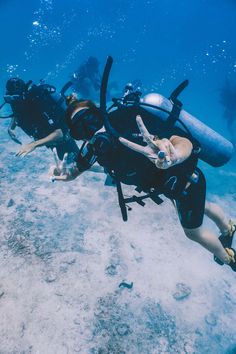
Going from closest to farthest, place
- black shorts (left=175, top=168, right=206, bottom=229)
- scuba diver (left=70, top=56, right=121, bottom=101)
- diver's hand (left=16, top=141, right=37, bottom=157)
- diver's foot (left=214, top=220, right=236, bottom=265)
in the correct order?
black shorts (left=175, top=168, right=206, bottom=229), diver's hand (left=16, top=141, right=37, bottom=157), diver's foot (left=214, top=220, right=236, bottom=265), scuba diver (left=70, top=56, right=121, bottom=101)

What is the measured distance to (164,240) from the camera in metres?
8.03

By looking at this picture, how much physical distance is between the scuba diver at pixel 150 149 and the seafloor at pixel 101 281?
8.49ft

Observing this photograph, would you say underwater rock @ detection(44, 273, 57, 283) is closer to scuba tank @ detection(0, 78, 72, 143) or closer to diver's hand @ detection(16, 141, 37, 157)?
diver's hand @ detection(16, 141, 37, 157)

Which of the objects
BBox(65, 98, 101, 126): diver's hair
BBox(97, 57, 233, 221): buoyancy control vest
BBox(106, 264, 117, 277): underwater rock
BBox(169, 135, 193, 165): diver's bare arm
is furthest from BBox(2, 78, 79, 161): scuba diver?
BBox(106, 264, 117, 277): underwater rock

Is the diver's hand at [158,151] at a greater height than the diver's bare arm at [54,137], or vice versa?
the diver's hand at [158,151]

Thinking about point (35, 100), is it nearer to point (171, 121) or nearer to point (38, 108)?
point (38, 108)

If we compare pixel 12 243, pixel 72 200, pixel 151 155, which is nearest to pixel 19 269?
pixel 12 243

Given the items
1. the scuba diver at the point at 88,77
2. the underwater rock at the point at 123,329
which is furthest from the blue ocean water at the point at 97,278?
the scuba diver at the point at 88,77

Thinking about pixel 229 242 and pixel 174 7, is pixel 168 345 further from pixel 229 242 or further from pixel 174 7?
pixel 174 7

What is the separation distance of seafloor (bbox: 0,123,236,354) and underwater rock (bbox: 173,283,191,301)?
0.08 ft

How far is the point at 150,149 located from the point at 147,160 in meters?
0.56

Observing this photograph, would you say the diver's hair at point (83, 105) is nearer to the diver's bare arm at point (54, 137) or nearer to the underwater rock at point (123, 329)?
the diver's bare arm at point (54, 137)

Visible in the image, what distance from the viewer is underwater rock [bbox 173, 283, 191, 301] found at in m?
6.28

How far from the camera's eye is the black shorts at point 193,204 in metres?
3.44
